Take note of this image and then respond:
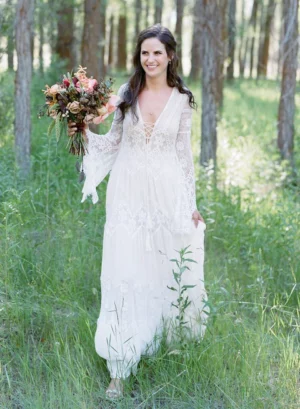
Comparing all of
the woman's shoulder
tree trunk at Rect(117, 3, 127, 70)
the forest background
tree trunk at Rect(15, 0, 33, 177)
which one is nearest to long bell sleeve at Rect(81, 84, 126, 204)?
the woman's shoulder

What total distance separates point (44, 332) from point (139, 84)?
1916mm

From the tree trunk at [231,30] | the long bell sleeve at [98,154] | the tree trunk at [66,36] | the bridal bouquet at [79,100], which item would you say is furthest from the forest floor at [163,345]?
the tree trunk at [231,30]

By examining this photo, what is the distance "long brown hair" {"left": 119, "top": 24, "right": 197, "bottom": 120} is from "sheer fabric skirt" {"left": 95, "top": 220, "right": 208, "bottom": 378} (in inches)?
32.9

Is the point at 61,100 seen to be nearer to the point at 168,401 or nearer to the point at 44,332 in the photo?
the point at 44,332

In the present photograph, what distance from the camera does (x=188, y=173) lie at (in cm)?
417

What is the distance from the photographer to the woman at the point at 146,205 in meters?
3.99

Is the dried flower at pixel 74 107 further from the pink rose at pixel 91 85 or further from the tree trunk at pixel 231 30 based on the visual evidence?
the tree trunk at pixel 231 30

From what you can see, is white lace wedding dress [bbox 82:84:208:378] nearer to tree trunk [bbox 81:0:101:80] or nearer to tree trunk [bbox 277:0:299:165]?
tree trunk [bbox 277:0:299:165]

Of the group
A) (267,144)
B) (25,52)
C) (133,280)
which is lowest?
(267,144)

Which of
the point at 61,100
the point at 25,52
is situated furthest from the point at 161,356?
the point at 25,52

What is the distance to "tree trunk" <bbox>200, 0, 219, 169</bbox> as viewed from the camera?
9031 millimetres

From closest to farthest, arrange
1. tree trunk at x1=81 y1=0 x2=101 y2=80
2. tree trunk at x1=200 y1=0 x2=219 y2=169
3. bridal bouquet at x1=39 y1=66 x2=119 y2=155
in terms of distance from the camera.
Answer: bridal bouquet at x1=39 y1=66 x2=119 y2=155
tree trunk at x1=200 y1=0 x2=219 y2=169
tree trunk at x1=81 y1=0 x2=101 y2=80

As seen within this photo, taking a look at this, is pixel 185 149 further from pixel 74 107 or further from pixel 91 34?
pixel 91 34

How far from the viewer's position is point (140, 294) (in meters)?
4.05
